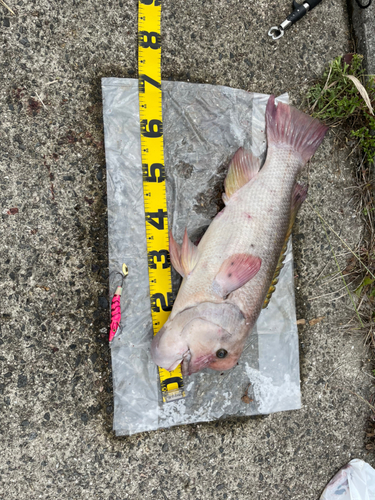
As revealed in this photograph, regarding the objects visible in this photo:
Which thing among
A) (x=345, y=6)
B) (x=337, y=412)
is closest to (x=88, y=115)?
(x=345, y=6)

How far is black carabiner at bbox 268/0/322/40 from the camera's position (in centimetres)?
293

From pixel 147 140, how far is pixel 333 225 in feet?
5.82

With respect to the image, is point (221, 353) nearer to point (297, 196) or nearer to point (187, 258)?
point (187, 258)

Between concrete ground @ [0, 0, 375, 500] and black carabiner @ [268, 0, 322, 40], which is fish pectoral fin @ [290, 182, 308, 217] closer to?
concrete ground @ [0, 0, 375, 500]

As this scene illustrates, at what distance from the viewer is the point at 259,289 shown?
232cm

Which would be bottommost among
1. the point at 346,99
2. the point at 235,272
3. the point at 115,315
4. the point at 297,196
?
the point at 115,315

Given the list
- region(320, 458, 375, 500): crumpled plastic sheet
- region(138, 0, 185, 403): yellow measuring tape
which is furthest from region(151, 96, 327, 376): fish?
region(320, 458, 375, 500): crumpled plastic sheet

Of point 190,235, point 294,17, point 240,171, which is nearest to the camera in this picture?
point 240,171

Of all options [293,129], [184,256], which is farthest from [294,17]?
[184,256]

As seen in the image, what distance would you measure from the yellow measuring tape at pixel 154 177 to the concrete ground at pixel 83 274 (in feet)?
0.32

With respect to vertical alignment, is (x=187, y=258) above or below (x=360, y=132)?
below

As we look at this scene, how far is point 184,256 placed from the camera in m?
2.41

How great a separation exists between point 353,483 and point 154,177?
3081 millimetres

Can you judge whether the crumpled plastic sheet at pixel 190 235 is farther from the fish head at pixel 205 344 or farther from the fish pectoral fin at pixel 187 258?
the fish head at pixel 205 344
